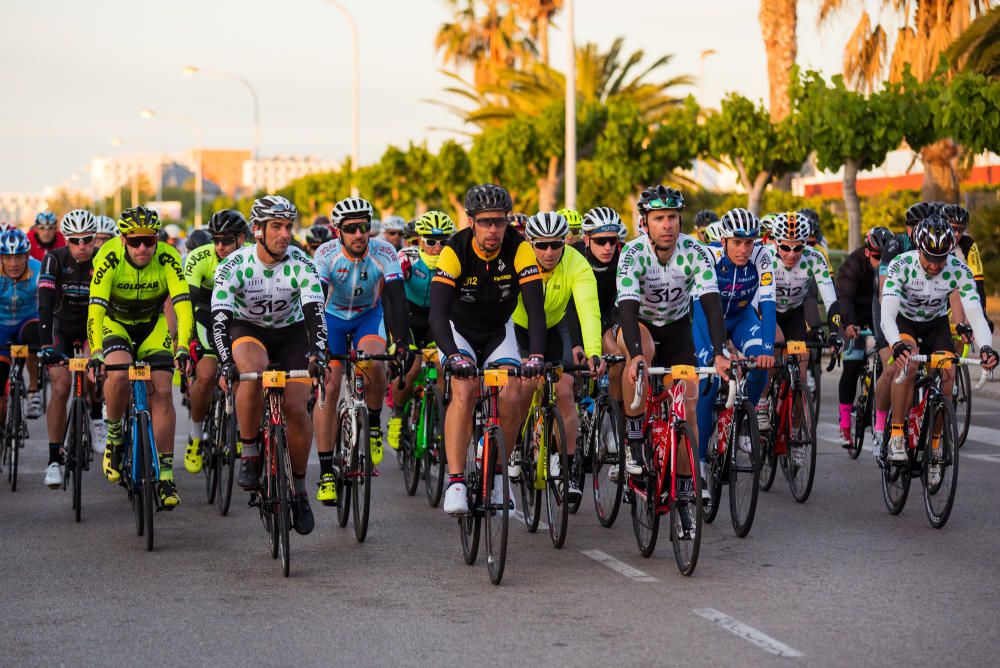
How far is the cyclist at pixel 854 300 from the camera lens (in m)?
13.0

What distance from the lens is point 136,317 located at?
10.3 m

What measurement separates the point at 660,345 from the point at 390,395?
3.75 metres

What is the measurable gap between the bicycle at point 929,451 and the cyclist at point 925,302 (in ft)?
0.17

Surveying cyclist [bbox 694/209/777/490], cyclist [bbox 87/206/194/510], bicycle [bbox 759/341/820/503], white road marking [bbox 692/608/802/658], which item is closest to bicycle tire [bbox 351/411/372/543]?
cyclist [bbox 87/206/194/510]

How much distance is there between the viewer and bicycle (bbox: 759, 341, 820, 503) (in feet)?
35.3

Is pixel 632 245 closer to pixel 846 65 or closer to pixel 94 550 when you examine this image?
pixel 94 550

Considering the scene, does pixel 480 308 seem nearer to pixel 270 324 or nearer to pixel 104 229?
pixel 270 324

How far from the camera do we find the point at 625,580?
7.94m

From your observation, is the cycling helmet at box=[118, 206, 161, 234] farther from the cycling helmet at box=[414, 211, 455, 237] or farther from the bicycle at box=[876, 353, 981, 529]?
the bicycle at box=[876, 353, 981, 529]

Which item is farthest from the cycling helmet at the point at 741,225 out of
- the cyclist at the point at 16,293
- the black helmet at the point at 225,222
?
the cyclist at the point at 16,293

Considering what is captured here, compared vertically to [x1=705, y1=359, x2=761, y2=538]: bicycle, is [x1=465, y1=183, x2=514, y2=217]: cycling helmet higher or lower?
higher

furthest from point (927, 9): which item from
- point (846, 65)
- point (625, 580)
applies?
point (625, 580)

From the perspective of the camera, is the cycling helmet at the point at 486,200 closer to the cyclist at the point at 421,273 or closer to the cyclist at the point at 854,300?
the cyclist at the point at 421,273

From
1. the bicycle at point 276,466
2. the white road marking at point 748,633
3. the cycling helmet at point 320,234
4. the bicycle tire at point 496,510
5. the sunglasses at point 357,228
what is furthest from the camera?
the cycling helmet at point 320,234
